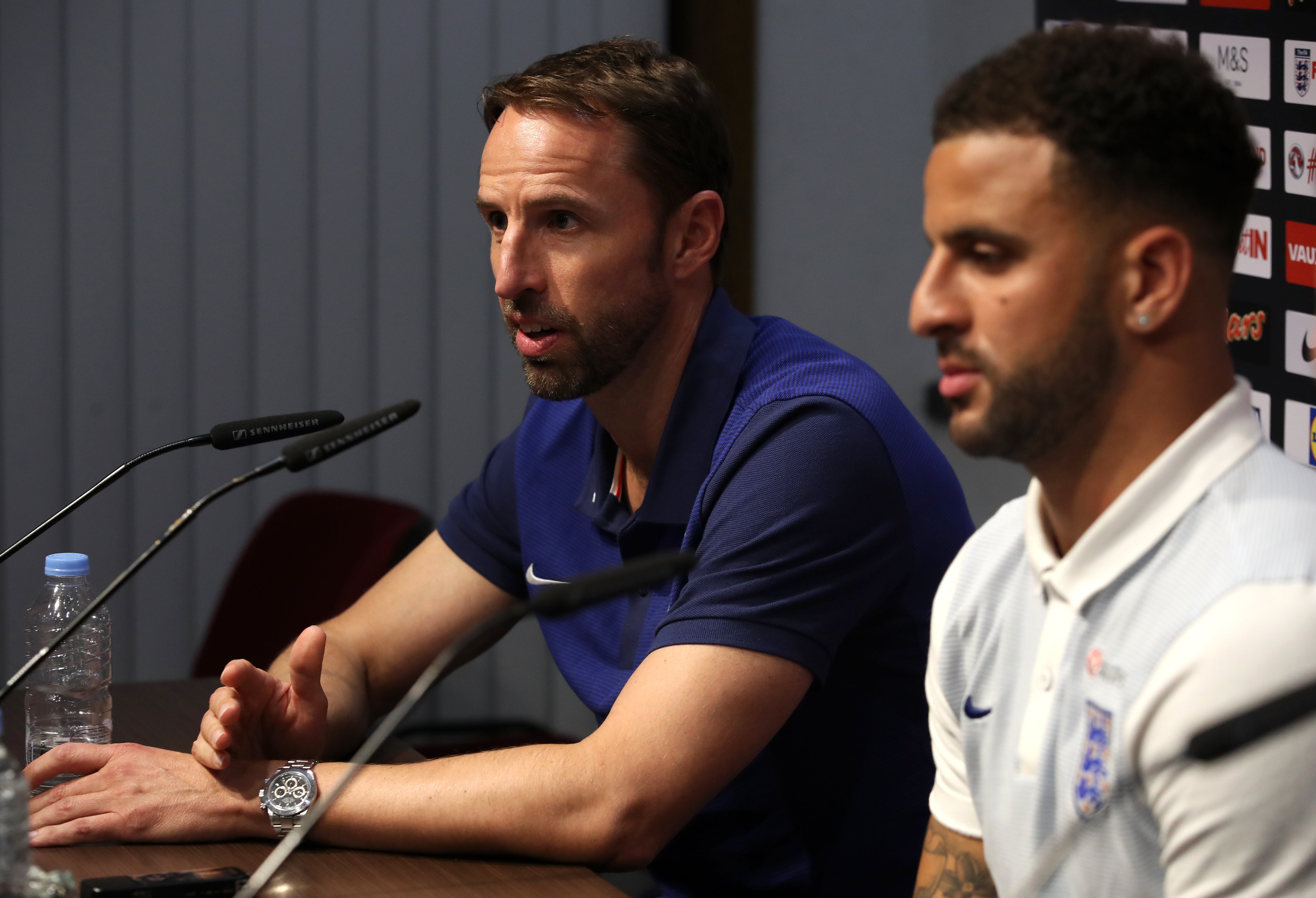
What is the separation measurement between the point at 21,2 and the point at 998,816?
108 inches

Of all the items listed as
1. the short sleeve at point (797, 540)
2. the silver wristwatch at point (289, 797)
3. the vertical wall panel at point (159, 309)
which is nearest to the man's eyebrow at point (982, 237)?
the short sleeve at point (797, 540)

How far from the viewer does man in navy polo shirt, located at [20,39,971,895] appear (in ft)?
4.13

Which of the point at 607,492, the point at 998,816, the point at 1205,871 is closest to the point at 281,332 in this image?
the point at 607,492

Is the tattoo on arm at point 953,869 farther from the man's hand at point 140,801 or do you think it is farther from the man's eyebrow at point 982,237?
the man's hand at point 140,801

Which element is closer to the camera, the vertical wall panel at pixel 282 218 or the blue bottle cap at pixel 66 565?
the blue bottle cap at pixel 66 565

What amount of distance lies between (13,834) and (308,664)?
533 millimetres

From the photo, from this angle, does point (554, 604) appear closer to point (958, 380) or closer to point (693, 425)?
point (958, 380)

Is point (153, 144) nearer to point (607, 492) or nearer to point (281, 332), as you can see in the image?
point (281, 332)

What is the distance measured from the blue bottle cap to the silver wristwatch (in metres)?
0.39

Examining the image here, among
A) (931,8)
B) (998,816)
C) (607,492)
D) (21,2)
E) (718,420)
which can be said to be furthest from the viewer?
(931,8)

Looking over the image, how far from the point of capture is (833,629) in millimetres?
1355

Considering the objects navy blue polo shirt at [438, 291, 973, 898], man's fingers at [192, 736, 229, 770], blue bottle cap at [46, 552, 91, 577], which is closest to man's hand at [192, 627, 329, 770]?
man's fingers at [192, 736, 229, 770]

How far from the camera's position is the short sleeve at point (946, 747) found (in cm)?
114

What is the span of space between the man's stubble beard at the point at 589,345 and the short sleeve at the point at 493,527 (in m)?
0.25
